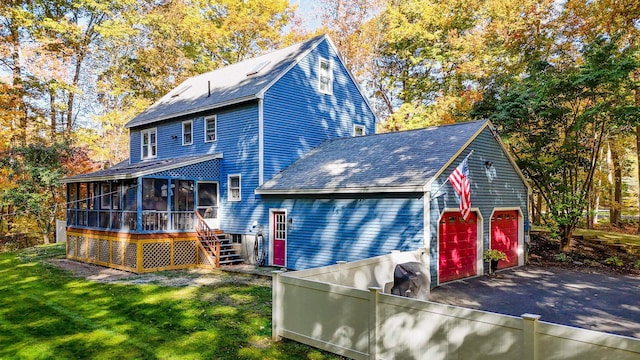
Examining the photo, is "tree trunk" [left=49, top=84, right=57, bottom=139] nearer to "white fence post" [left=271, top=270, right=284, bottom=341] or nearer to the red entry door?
the red entry door

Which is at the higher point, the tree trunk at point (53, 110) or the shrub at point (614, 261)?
the tree trunk at point (53, 110)

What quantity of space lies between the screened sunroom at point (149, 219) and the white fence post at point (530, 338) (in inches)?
509

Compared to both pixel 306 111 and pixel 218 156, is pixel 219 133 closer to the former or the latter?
pixel 218 156

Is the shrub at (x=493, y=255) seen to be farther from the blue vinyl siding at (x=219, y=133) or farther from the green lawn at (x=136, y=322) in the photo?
the blue vinyl siding at (x=219, y=133)

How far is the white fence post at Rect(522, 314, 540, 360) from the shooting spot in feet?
14.5

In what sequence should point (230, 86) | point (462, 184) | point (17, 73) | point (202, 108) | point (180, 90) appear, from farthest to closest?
point (17, 73)
point (180, 90)
point (230, 86)
point (202, 108)
point (462, 184)

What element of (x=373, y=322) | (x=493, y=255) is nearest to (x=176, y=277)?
(x=373, y=322)

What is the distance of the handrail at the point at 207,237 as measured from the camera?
602 inches

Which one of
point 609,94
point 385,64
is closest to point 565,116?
point 609,94

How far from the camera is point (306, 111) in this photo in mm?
17750

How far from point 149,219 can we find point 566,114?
701 inches

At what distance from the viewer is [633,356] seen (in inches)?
151

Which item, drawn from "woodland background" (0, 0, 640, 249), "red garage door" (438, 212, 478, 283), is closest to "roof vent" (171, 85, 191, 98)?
"woodland background" (0, 0, 640, 249)

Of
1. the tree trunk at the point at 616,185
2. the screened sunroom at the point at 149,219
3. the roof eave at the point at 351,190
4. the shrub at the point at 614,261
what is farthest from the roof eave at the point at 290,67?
the tree trunk at the point at 616,185
